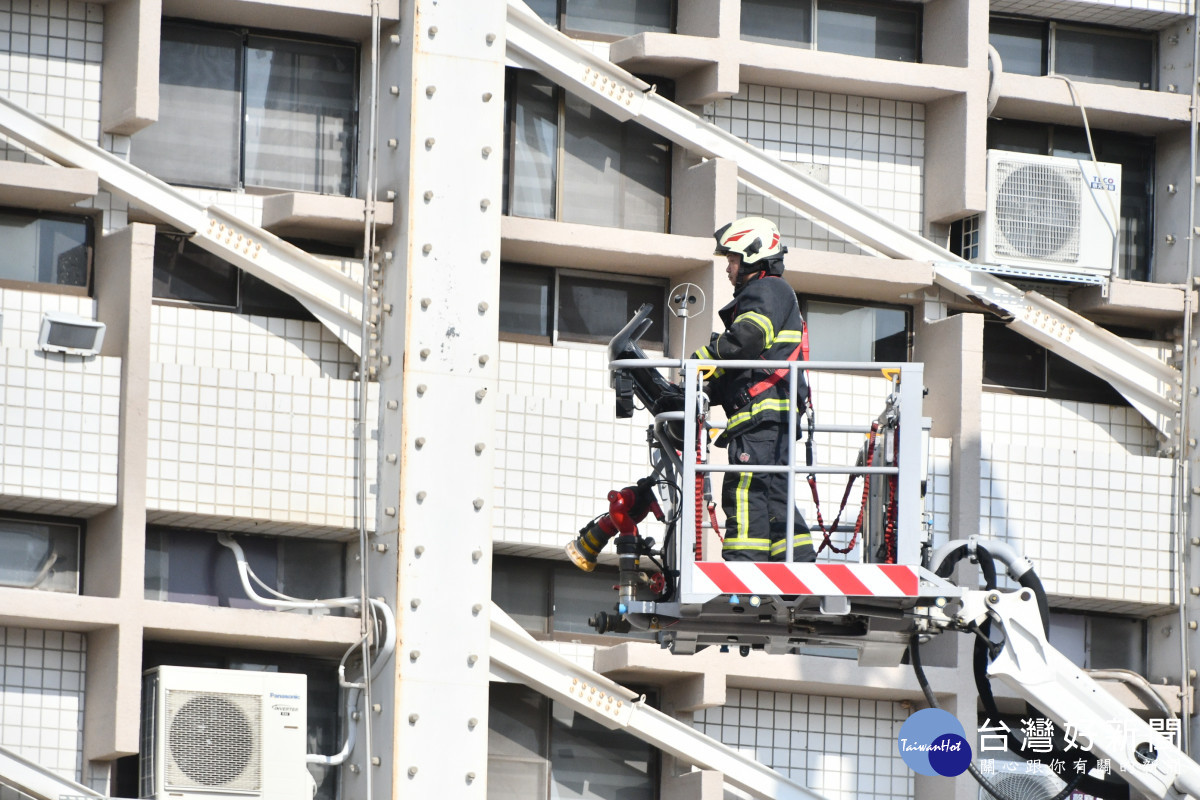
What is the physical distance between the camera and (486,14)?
51.0ft

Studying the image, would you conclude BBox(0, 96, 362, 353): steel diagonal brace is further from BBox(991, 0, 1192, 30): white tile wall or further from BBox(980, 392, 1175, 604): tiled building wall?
BBox(991, 0, 1192, 30): white tile wall

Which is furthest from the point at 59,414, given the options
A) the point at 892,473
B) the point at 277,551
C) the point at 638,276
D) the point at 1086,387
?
the point at 1086,387

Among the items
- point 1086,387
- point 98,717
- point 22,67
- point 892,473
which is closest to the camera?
point 892,473

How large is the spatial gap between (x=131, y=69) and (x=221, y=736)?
16.1 feet

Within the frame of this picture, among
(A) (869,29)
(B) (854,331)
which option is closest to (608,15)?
(A) (869,29)

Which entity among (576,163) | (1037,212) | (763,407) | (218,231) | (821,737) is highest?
(576,163)

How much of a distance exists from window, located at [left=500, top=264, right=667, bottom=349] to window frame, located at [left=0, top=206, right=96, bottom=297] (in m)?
3.24

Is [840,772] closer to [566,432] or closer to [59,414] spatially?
[566,432]

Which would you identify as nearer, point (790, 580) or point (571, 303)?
point (790, 580)

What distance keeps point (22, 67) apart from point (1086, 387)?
30.3 feet

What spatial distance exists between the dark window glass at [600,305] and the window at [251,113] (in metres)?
2.01

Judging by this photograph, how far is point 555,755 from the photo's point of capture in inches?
662

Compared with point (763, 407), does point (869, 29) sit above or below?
above

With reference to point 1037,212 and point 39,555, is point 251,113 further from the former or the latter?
point 1037,212
